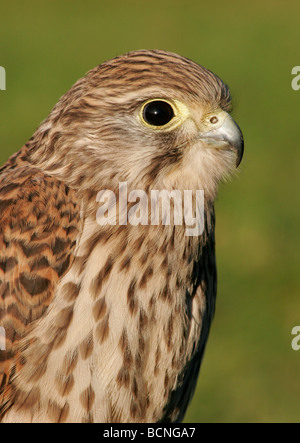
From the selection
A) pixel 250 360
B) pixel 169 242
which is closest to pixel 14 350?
pixel 169 242

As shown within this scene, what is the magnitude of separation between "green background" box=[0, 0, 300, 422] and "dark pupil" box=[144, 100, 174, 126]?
2.15 ft


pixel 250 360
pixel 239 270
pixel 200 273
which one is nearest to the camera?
pixel 200 273

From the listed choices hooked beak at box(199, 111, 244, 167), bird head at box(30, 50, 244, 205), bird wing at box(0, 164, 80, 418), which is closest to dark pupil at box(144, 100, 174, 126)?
bird head at box(30, 50, 244, 205)

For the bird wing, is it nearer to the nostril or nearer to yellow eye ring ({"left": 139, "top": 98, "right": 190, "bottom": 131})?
yellow eye ring ({"left": 139, "top": 98, "right": 190, "bottom": 131})

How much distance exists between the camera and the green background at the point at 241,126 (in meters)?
7.13

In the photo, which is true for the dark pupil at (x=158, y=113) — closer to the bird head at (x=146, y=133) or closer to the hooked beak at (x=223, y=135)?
the bird head at (x=146, y=133)

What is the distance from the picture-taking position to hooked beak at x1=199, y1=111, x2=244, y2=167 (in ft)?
13.5

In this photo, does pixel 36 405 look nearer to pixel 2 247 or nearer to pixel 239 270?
pixel 2 247

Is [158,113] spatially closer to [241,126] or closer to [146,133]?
[146,133]

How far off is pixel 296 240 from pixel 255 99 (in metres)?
4.37

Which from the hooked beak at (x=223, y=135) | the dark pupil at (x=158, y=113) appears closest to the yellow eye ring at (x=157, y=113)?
the dark pupil at (x=158, y=113)

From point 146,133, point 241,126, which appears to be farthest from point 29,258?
point 241,126

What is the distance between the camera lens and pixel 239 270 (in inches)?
336

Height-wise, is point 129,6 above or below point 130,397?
above
